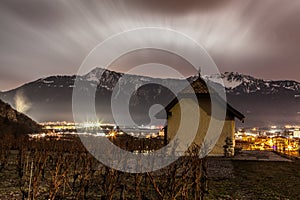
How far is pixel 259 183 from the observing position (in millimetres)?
14789

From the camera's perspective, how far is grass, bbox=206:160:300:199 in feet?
40.4

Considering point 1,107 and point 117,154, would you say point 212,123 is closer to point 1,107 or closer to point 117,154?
point 117,154

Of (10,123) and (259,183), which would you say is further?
(10,123)

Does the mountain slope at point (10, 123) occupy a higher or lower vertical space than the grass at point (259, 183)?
higher

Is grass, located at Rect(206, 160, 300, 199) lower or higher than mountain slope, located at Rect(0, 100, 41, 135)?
lower

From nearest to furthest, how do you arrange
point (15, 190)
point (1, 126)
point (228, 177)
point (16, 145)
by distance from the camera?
point (15, 190), point (228, 177), point (16, 145), point (1, 126)

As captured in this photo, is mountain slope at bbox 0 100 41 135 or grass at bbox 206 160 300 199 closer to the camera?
grass at bbox 206 160 300 199

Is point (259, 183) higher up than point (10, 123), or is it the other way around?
point (10, 123)

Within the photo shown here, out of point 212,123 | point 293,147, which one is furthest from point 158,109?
point 293,147

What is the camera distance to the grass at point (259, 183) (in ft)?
40.4

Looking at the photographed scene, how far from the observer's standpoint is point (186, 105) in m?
26.6

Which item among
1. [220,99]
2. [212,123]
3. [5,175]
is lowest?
[5,175]

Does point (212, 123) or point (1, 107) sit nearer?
point (212, 123)

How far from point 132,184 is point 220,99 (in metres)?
14.0
